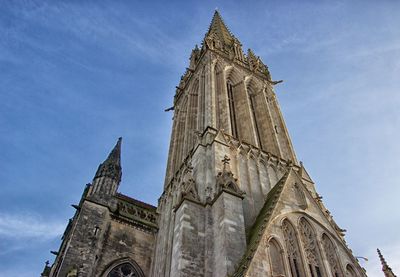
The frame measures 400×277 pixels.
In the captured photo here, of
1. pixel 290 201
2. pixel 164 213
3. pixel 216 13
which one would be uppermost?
pixel 216 13

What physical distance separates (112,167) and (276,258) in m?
11.2

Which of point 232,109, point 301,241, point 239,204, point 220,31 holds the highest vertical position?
point 220,31

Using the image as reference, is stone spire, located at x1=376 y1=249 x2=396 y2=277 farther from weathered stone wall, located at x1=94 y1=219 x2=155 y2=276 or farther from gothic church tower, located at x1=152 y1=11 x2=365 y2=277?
weathered stone wall, located at x1=94 y1=219 x2=155 y2=276

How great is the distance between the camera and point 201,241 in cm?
1332

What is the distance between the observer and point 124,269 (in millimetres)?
16281

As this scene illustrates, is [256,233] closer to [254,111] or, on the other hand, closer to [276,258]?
[276,258]

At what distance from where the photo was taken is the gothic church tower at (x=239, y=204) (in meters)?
12.2

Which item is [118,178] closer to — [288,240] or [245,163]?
[245,163]

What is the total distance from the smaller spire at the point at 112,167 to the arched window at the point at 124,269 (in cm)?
479

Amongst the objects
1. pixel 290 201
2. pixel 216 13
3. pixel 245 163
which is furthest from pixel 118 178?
pixel 216 13

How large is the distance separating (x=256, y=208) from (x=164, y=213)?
556 cm

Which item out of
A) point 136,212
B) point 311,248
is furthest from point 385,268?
point 136,212

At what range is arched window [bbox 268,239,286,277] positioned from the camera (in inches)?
455

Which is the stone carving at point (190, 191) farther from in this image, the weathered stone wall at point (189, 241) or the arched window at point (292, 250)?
the arched window at point (292, 250)
